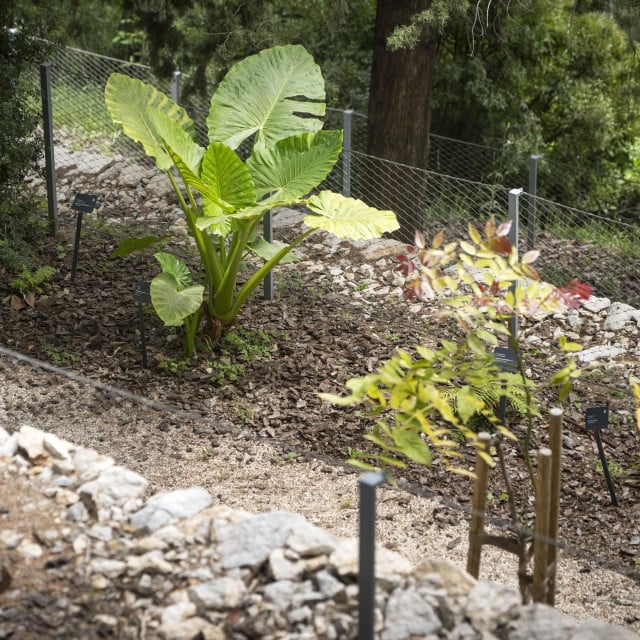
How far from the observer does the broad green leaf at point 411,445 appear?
332cm

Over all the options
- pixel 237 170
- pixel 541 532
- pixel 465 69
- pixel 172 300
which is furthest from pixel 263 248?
pixel 465 69

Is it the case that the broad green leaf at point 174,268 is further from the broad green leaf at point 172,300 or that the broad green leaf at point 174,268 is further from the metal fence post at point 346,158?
the metal fence post at point 346,158

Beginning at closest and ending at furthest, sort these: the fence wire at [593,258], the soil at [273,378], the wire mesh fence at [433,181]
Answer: the soil at [273,378]
the fence wire at [593,258]
the wire mesh fence at [433,181]

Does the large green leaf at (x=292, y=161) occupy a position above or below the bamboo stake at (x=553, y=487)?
above

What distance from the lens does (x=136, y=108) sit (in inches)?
246

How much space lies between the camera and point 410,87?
8352mm

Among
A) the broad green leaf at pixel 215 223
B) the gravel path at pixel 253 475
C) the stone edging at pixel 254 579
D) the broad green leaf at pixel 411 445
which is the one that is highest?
the broad green leaf at pixel 215 223

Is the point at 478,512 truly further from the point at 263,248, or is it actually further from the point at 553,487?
the point at 263,248

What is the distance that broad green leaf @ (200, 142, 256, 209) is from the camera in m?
5.71

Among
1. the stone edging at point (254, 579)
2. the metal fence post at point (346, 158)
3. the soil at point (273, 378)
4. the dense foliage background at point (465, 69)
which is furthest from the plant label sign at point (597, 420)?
the metal fence post at point (346, 158)

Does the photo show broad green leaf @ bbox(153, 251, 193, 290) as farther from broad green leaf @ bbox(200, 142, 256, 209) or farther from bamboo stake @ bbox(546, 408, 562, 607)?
bamboo stake @ bbox(546, 408, 562, 607)

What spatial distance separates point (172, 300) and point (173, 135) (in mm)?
1081

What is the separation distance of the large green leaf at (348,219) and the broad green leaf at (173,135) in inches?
34.0

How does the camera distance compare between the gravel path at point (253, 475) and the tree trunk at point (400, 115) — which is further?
the tree trunk at point (400, 115)
